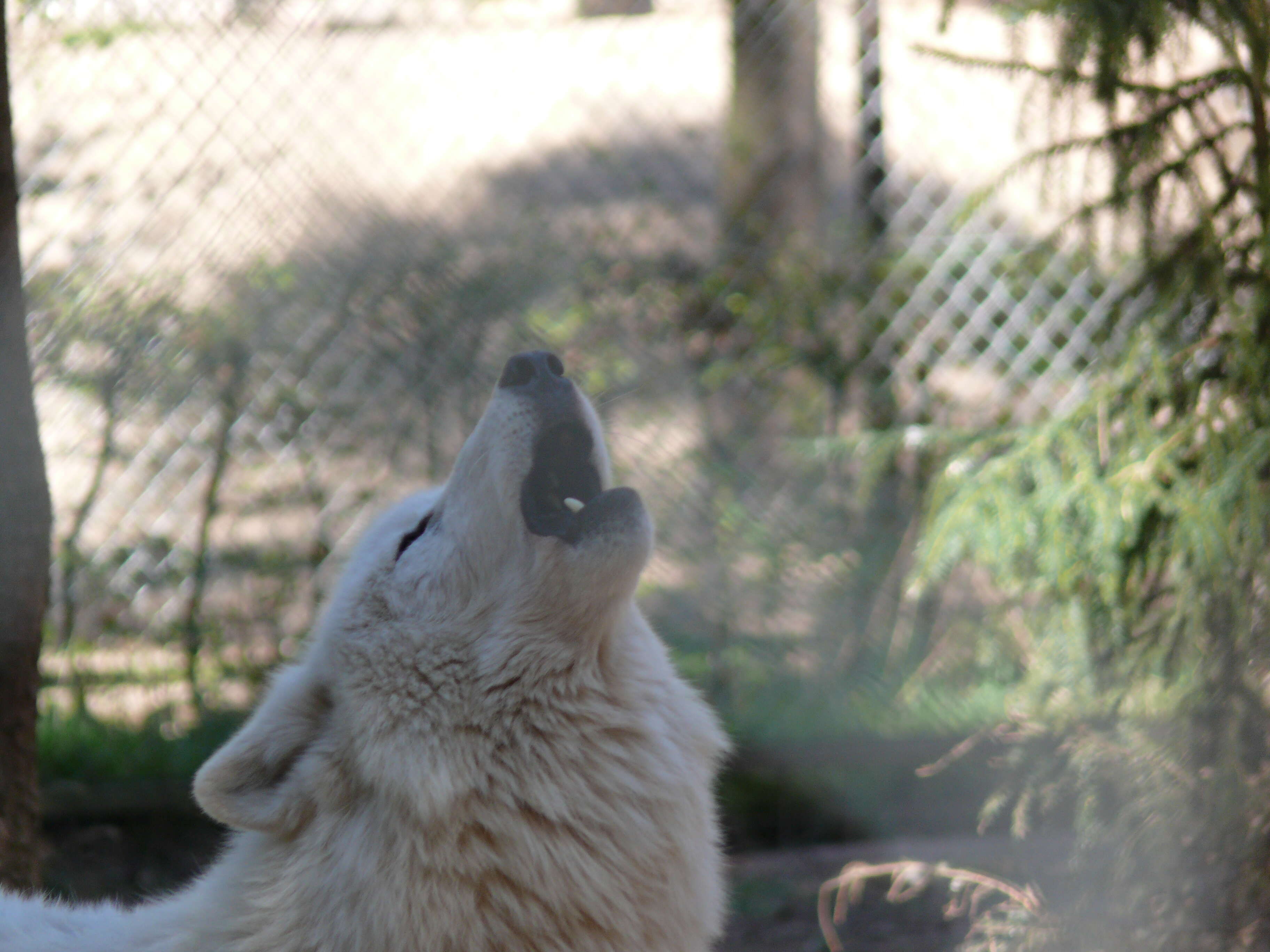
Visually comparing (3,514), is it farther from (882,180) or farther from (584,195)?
(882,180)

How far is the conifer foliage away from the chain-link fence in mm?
341

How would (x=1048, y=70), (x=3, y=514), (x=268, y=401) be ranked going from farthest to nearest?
(x=268, y=401), (x=1048, y=70), (x=3, y=514)

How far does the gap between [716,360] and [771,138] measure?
1163 millimetres

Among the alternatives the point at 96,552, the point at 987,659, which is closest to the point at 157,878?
the point at 96,552

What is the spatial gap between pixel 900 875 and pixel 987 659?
1541mm

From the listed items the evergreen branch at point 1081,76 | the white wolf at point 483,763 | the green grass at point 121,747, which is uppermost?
the evergreen branch at point 1081,76

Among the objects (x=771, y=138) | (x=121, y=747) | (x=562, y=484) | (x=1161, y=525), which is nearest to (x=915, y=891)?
(x=1161, y=525)

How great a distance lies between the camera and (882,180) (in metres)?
5.16

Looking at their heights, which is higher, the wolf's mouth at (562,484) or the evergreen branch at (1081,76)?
the evergreen branch at (1081,76)

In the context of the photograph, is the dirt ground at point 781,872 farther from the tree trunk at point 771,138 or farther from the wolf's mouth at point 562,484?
the tree trunk at point 771,138

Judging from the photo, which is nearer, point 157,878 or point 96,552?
point 157,878

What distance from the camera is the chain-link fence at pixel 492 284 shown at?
4.01 meters

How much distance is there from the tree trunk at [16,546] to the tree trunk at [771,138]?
3158 millimetres

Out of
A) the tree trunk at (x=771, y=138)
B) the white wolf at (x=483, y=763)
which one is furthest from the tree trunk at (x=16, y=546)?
the tree trunk at (x=771, y=138)
